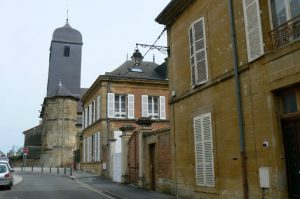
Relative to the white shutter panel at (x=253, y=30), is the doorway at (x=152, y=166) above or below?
below

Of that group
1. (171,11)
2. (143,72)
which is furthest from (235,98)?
(143,72)

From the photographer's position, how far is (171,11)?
13945mm

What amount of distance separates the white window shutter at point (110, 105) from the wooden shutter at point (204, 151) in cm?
1668

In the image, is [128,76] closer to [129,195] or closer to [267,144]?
[129,195]

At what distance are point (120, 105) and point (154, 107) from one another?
2.76 m

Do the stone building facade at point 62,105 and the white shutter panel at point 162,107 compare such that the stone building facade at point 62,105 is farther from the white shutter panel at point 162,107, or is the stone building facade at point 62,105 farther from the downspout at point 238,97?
the downspout at point 238,97

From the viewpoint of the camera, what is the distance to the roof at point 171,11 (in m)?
13.2

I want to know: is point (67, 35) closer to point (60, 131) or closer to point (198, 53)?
point (60, 131)

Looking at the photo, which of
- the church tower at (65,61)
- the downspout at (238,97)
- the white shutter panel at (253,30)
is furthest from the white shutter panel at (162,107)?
the church tower at (65,61)

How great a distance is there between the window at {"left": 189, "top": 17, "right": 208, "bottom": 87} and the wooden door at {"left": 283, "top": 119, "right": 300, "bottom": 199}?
3.78m

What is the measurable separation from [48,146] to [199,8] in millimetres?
44673

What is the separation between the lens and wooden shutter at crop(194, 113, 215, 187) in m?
11.2

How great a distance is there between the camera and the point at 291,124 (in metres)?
8.35

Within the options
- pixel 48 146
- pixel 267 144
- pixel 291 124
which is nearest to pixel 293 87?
pixel 291 124
